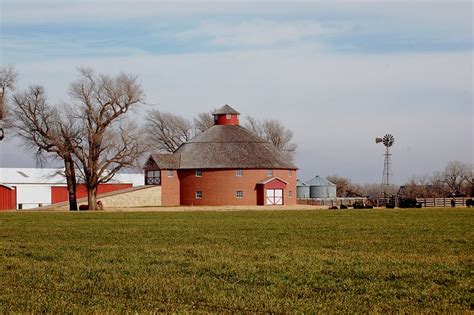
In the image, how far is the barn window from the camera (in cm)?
9615

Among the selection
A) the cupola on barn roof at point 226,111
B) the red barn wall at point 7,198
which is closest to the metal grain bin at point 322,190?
the cupola on barn roof at point 226,111

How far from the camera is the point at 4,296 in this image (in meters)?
15.1

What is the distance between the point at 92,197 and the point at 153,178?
1569cm

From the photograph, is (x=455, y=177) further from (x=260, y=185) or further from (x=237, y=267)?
(x=237, y=267)

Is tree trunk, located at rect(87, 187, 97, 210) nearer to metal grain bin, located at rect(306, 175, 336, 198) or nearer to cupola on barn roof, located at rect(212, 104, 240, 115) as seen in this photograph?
cupola on barn roof, located at rect(212, 104, 240, 115)

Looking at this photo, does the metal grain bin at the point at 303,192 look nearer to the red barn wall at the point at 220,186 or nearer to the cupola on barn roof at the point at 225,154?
the cupola on barn roof at the point at 225,154

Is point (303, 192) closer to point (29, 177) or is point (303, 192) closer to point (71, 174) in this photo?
point (29, 177)

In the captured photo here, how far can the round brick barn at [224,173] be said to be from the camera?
93.6m

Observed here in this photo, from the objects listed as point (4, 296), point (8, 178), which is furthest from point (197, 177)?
point (4, 296)

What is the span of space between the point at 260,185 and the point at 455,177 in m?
66.1

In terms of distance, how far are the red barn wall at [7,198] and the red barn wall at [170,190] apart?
19.9m

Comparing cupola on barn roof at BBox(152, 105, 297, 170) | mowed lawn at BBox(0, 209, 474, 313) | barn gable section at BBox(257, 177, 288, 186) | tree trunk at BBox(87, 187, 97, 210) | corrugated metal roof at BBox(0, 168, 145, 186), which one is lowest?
mowed lawn at BBox(0, 209, 474, 313)

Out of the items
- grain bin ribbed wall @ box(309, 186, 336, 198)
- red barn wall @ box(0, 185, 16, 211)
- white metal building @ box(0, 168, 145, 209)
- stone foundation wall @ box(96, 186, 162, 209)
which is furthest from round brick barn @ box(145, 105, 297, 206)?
grain bin ribbed wall @ box(309, 186, 336, 198)

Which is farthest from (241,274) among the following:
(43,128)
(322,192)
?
(322,192)
